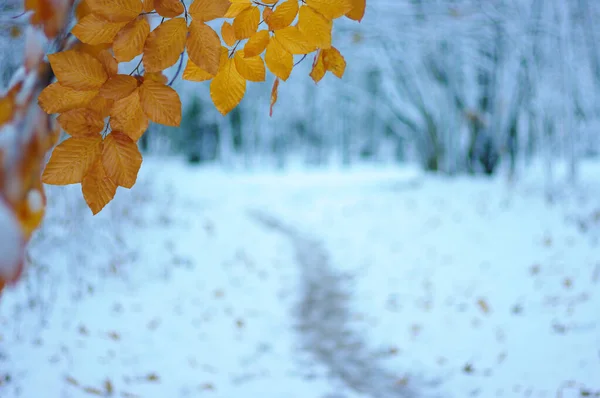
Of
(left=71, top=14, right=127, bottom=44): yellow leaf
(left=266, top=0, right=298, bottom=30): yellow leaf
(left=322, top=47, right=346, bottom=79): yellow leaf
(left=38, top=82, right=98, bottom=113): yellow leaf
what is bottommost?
(left=38, top=82, right=98, bottom=113): yellow leaf

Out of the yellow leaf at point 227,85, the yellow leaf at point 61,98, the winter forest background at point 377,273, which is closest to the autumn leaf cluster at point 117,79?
the yellow leaf at point 61,98

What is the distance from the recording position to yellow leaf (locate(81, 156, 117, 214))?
0.84 meters

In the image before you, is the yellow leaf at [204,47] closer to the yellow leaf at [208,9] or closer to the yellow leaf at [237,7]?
the yellow leaf at [208,9]

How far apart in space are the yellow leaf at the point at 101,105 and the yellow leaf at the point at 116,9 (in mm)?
147

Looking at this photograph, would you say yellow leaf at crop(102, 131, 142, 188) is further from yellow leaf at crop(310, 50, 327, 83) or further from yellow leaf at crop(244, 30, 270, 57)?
yellow leaf at crop(310, 50, 327, 83)

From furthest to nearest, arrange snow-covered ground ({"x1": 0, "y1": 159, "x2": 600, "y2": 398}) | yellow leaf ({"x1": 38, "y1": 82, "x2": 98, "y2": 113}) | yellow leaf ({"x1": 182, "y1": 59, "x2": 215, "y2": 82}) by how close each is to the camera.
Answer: snow-covered ground ({"x1": 0, "y1": 159, "x2": 600, "y2": 398}) → yellow leaf ({"x1": 182, "y1": 59, "x2": 215, "y2": 82}) → yellow leaf ({"x1": 38, "y1": 82, "x2": 98, "y2": 113})

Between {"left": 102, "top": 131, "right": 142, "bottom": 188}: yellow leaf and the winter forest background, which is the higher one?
{"left": 102, "top": 131, "right": 142, "bottom": 188}: yellow leaf

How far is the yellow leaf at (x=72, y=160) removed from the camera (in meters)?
0.78

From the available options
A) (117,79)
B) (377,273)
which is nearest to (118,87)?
(117,79)

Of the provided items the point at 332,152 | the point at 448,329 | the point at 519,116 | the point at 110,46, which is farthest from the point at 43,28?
the point at 332,152

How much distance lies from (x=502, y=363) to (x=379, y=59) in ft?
39.9

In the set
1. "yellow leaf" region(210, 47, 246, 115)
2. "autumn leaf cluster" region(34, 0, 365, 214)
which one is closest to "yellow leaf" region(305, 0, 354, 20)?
"autumn leaf cluster" region(34, 0, 365, 214)

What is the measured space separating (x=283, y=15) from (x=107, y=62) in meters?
0.37

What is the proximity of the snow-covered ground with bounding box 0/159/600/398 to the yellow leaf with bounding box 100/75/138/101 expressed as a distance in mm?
3105
